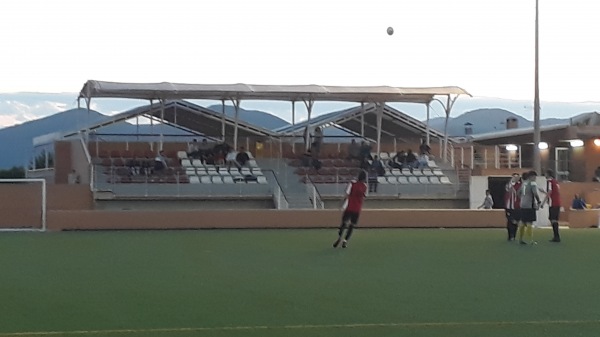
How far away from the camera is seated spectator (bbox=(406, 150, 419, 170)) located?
137ft

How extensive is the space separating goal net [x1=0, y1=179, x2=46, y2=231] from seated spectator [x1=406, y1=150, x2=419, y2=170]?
51.6 feet

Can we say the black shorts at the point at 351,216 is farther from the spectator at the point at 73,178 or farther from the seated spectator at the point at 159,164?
the spectator at the point at 73,178

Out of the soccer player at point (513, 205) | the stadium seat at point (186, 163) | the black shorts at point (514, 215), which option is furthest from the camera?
the stadium seat at point (186, 163)

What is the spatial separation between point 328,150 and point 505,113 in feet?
128

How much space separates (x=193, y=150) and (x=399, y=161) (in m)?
8.47

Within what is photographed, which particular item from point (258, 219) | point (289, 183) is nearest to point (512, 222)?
point (258, 219)

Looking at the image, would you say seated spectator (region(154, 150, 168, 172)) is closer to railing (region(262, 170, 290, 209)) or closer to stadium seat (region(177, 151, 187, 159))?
stadium seat (region(177, 151, 187, 159))

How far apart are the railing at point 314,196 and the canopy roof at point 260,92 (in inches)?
150

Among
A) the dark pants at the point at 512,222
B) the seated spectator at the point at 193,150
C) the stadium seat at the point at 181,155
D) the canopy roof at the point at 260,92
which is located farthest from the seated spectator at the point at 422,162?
the dark pants at the point at 512,222

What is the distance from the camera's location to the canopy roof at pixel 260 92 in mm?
38750

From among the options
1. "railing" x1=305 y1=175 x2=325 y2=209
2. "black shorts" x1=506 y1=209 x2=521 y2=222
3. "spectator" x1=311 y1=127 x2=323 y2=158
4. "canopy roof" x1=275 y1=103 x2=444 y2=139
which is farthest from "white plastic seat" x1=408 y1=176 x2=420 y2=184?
"black shorts" x1=506 y1=209 x2=521 y2=222

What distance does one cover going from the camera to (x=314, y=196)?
38.2 meters

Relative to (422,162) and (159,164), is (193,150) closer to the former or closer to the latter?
(159,164)

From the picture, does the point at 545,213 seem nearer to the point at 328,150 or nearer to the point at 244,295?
the point at 328,150
